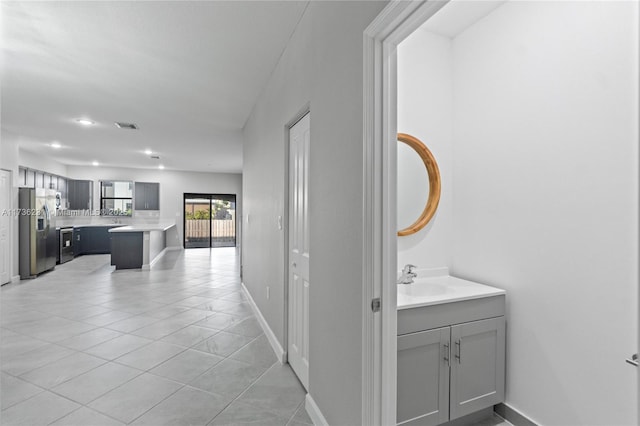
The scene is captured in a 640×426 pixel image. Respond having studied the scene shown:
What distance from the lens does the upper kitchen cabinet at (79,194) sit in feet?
30.5

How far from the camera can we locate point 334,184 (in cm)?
172

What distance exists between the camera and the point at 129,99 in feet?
12.9

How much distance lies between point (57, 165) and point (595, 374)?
1164 centimetres

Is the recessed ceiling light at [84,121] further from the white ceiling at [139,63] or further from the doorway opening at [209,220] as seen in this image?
the doorway opening at [209,220]

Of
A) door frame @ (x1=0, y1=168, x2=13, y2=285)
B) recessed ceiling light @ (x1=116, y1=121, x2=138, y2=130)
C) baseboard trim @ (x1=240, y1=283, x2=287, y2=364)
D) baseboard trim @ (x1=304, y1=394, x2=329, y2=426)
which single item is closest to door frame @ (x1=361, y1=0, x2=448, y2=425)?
baseboard trim @ (x1=304, y1=394, x2=329, y2=426)

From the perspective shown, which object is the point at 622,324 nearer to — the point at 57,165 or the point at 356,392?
the point at 356,392

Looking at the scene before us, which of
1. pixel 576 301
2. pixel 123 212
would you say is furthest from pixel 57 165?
pixel 576 301

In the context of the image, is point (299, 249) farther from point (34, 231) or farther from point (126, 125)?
point (34, 231)

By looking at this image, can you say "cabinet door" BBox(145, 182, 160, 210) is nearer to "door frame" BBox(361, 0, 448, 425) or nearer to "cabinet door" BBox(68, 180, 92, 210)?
"cabinet door" BBox(68, 180, 92, 210)

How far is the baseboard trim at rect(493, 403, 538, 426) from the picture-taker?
6.23 feet

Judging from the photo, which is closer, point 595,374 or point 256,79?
point 595,374

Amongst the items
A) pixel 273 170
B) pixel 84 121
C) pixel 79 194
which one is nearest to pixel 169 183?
pixel 79 194

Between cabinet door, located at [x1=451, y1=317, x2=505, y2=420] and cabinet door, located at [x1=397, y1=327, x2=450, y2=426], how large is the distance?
68 mm

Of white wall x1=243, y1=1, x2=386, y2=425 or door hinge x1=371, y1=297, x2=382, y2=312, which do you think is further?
white wall x1=243, y1=1, x2=386, y2=425
